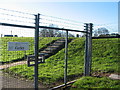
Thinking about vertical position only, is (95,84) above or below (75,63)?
below

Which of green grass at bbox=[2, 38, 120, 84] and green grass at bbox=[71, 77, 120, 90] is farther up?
green grass at bbox=[2, 38, 120, 84]

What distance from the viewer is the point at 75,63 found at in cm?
867

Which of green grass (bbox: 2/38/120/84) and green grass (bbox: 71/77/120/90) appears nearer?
green grass (bbox: 71/77/120/90)

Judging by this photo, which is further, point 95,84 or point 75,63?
point 75,63

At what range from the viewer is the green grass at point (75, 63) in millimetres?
6254

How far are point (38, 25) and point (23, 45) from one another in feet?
2.27

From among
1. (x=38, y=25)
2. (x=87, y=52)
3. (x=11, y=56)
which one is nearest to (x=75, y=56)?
(x=87, y=52)

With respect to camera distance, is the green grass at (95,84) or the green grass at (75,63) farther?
the green grass at (75,63)

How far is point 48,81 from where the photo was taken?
545 cm

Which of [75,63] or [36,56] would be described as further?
[75,63]

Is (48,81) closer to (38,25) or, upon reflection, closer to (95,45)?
(38,25)

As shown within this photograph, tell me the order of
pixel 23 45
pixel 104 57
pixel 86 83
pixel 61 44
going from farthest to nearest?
pixel 61 44 < pixel 104 57 < pixel 86 83 < pixel 23 45

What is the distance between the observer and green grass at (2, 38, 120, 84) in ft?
20.5

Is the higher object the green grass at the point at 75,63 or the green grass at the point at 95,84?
the green grass at the point at 75,63
